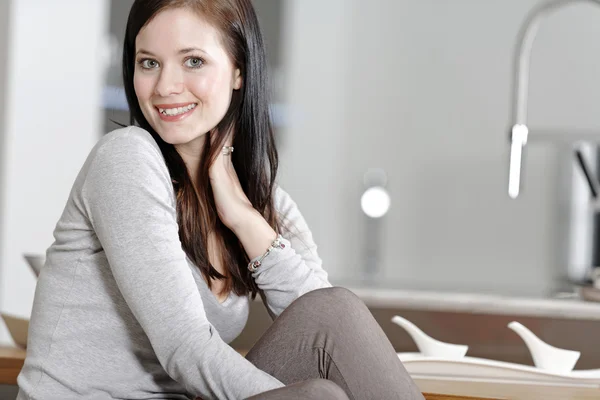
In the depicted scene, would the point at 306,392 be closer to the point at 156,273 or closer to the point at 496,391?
the point at 156,273

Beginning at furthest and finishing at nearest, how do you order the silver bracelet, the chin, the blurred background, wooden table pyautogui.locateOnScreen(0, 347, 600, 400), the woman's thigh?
the blurred background
the silver bracelet
the chin
wooden table pyautogui.locateOnScreen(0, 347, 600, 400)
the woman's thigh

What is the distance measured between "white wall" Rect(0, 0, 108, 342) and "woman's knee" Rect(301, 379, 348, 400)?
92.9 inches

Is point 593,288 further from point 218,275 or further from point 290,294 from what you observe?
point 218,275

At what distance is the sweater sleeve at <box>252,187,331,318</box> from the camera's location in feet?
5.39

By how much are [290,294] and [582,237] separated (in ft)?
10.5

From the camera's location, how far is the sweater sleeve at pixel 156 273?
1.25m

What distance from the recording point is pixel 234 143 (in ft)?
5.56

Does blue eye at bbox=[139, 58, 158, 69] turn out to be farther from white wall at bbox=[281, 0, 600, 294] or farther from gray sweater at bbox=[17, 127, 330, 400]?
white wall at bbox=[281, 0, 600, 294]

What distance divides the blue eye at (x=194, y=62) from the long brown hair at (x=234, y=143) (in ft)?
0.20

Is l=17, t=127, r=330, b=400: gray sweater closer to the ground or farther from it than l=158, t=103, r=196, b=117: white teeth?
closer to the ground

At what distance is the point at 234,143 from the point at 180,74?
0.23m

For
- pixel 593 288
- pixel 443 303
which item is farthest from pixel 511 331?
pixel 593 288

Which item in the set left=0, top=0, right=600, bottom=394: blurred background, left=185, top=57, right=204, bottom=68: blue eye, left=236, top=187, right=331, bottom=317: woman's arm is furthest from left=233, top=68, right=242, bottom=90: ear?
left=0, top=0, right=600, bottom=394: blurred background

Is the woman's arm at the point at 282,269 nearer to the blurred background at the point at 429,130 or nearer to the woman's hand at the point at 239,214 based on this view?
the woman's hand at the point at 239,214
